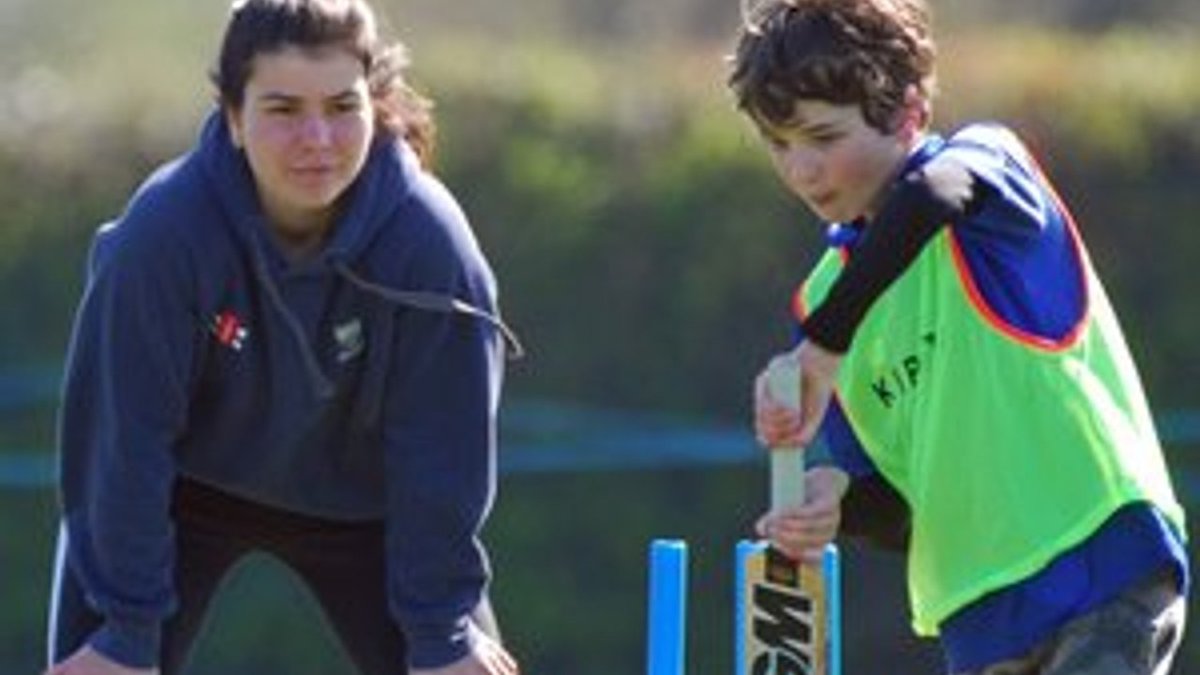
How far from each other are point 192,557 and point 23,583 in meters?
4.94

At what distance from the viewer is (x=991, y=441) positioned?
443 cm

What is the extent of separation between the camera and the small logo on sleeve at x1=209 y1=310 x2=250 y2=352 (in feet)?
16.2

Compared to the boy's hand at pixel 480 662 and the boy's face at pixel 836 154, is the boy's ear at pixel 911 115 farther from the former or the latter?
the boy's hand at pixel 480 662

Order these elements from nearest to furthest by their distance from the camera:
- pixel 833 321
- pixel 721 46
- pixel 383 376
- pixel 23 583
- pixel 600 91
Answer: pixel 833 321 → pixel 383 376 → pixel 23 583 → pixel 600 91 → pixel 721 46

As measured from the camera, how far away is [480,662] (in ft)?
16.8

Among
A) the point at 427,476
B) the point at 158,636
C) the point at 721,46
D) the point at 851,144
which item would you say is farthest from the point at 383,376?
the point at 721,46

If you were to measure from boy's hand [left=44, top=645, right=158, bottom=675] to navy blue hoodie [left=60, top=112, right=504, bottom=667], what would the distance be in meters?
0.02

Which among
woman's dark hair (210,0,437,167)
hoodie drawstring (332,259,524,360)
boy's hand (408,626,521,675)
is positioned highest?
woman's dark hair (210,0,437,167)

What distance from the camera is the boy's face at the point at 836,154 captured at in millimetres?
4430

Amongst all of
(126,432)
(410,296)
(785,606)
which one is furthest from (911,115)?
(126,432)

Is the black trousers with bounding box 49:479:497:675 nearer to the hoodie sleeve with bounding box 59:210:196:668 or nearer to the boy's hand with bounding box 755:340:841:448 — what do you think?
the hoodie sleeve with bounding box 59:210:196:668

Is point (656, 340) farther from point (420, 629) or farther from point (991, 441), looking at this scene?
point (991, 441)

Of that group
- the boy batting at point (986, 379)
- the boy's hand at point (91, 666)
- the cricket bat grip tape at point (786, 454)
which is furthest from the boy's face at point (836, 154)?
the boy's hand at point (91, 666)

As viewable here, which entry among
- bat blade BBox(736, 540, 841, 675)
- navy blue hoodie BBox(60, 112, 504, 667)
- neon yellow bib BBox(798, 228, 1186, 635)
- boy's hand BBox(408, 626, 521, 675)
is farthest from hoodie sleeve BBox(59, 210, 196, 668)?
neon yellow bib BBox(798, 228, 1186, 635)
